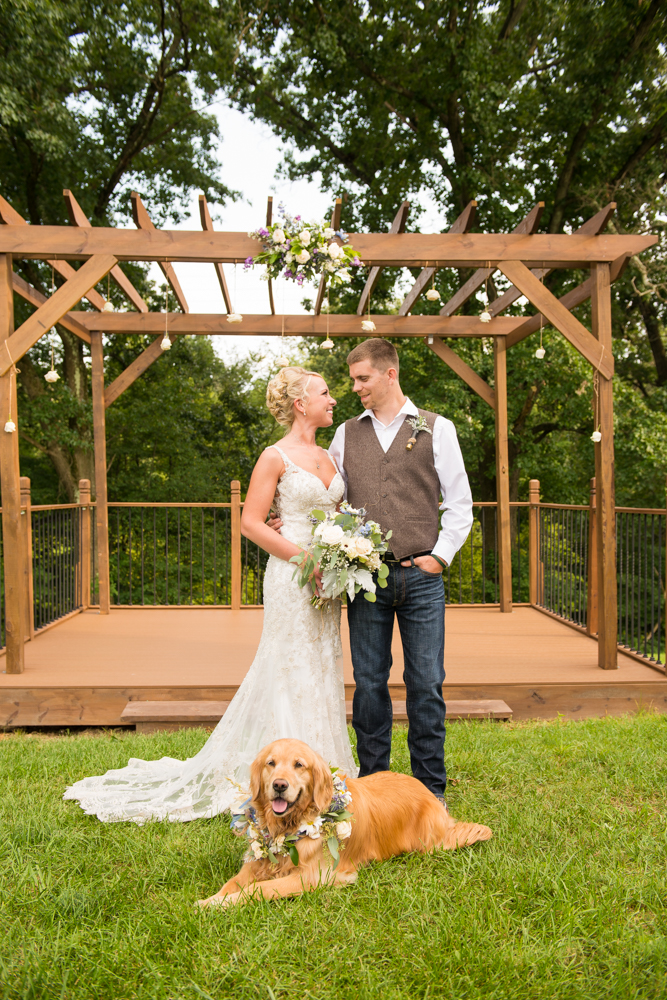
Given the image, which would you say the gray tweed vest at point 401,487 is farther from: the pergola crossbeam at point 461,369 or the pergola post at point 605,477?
the pergola crossbeam at point 461,369

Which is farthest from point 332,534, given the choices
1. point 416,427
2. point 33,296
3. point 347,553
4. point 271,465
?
point 33,296

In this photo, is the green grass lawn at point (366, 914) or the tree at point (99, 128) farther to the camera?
the tree at point (99, 128)

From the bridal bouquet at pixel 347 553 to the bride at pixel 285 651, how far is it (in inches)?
8.4

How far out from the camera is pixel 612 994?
1917mm

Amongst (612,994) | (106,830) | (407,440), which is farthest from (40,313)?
(612,994)

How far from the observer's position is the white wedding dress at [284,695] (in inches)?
121

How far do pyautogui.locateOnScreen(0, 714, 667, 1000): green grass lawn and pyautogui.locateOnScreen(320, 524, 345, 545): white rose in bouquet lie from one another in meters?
1.15

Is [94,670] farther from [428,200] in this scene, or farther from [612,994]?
[428,200]

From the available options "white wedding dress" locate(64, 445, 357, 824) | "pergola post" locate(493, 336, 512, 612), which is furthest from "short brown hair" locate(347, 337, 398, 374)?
"pergola post" locate(493, 336, 512, 612)

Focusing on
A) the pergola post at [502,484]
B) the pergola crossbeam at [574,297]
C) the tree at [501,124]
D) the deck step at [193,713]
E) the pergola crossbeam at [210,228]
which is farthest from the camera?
the tree at [501,124]

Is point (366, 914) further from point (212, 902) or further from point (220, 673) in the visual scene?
point (220, 673)

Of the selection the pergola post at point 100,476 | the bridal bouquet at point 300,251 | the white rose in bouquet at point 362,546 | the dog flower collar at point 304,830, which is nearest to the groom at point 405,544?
the white rose in bouquet at point 362,546

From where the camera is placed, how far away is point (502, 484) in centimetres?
782

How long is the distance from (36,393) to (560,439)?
10.1 metres
